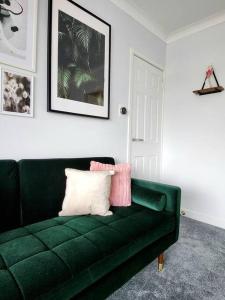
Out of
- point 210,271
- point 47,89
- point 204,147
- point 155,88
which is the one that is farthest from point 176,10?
point 210,271

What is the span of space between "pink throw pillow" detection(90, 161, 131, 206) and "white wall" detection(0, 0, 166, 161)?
1.09ft

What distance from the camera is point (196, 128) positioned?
2.72m

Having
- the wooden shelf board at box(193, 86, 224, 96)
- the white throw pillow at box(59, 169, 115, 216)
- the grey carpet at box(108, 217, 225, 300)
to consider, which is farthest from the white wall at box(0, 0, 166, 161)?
the grey carpet at box(108, 217, 225, 300)

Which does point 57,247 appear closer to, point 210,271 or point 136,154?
point 210,271

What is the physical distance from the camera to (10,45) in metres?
1.48

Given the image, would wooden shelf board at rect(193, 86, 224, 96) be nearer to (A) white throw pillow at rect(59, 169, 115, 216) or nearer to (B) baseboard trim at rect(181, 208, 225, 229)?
(B) baseboard trim at rect(181, 208, 225, 229)

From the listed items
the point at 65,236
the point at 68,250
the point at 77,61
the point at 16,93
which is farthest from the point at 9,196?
the point at 77,61

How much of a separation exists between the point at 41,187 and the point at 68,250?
61 cm

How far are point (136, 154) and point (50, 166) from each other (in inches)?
54.5

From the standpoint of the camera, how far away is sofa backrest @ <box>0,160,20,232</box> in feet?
4.28

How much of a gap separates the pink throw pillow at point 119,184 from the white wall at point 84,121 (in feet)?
1.09

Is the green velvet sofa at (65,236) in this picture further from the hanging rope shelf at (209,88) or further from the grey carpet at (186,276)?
the hanging rope shelf at (209,88)

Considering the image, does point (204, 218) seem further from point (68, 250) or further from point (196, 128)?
point (68, 250)

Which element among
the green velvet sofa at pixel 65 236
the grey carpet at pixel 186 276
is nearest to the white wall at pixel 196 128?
the grey carpet at pixel 186 276
